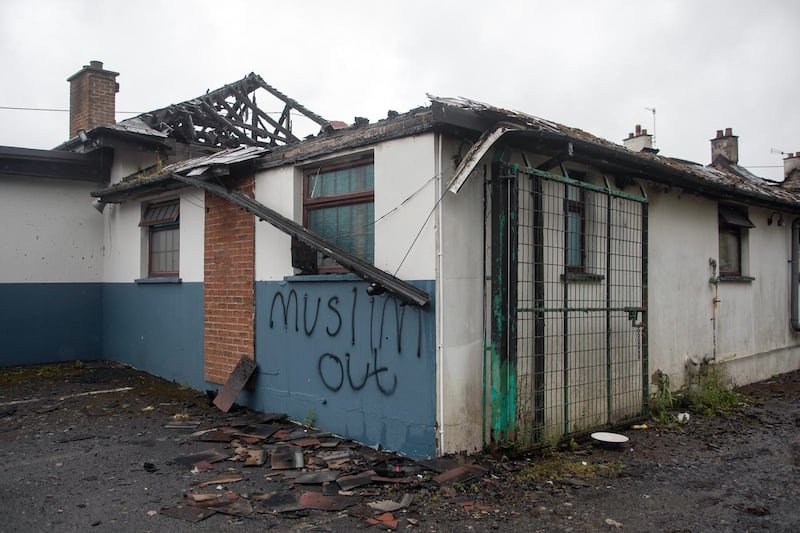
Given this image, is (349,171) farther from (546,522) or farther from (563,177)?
(546,522)

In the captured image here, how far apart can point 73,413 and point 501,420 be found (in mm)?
5496

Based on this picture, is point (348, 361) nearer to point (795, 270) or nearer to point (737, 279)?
point (737, 279)

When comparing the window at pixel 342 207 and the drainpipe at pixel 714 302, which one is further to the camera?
the drainpipe at pixel 714 302

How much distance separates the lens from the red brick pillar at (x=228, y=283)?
7.56 metres

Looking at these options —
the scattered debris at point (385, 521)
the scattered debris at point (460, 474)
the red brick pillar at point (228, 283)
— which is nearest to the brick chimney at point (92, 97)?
the red brick pillar at point (228, 283)

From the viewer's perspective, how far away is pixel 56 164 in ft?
35.5

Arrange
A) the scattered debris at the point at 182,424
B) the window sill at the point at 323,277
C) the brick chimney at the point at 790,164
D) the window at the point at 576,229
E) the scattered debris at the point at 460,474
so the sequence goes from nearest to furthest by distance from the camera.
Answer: the scattered debris at the point at 460,474 → the window sill at the point at 323,277 → the window at the point at 576,229 → the scattered debris at the point at 182,424 → the brick chimney at the point at 790,164

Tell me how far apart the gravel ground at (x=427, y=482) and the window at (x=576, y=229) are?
1960 millimetres

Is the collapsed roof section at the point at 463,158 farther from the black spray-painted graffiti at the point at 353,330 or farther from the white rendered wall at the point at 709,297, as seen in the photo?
the white rendered wall at the point at 709,297

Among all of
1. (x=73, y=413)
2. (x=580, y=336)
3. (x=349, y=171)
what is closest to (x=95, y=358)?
(x=73, y=413)

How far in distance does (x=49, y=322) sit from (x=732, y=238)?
12.1 metres

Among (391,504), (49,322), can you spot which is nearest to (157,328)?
(49,322)

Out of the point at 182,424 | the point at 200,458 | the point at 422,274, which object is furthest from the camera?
the point at 182,424

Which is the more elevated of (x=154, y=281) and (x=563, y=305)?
(x=154, y=281)
